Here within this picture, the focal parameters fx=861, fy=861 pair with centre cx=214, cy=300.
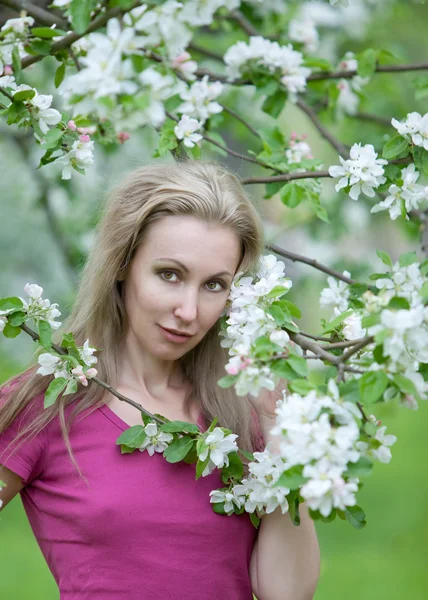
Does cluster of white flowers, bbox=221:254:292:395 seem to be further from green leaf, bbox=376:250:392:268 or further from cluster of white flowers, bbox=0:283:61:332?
cluster of white flowers, bbox=0:283:61:332

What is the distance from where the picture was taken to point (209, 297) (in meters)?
1.86

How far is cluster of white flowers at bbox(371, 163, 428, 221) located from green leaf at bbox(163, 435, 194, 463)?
0.64 metres

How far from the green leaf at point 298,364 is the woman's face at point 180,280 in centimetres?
42

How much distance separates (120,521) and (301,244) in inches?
157

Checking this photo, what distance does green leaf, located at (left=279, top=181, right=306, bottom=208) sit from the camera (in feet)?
6.96

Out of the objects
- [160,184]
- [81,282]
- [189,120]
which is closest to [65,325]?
[81,282]

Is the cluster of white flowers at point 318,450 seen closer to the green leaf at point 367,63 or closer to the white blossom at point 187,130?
the white blossom at point 187,130

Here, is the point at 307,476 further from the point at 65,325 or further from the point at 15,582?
the point at 15,582

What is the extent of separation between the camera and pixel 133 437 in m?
1.88

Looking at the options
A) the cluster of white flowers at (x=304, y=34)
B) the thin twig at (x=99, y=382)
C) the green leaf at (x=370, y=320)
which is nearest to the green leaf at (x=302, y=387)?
the green leaf at (x=370, y=320)

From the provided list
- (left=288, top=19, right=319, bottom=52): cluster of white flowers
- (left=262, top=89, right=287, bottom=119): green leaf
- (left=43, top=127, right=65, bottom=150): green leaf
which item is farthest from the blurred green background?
(left=43, top=127, right=65, bottom=150): green leaf

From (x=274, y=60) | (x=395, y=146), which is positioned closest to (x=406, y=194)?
(x=395, y=146)

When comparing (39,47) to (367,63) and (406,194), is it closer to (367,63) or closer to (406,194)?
(406,194)

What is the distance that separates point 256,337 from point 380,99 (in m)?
3.67
